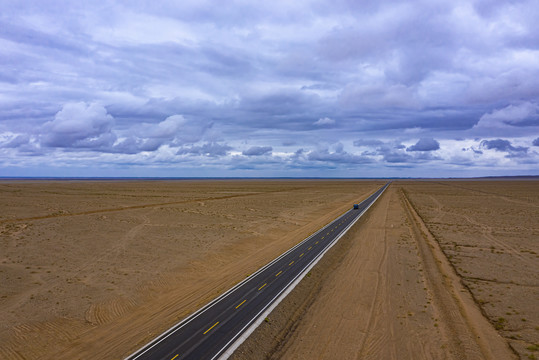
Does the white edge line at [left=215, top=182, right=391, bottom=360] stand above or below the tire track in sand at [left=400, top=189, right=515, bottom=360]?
above

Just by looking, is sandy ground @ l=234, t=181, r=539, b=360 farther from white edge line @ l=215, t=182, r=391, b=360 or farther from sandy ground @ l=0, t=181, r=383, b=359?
sandy ground @ l=0, t=181, r=383, b=359

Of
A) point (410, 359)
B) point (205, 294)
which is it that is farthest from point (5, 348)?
point (410, 359)

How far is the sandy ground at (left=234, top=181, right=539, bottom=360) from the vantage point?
17.5 m

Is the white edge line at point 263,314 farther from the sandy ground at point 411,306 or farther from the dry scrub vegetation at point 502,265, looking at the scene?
the dry scrub vegetation at point 502,265

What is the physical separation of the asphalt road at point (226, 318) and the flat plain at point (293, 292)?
1068 millimetres

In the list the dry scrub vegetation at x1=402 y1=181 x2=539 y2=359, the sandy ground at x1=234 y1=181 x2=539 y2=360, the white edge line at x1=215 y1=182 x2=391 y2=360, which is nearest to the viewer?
the white edge line at x1=215 y1=182 x2=391 y2=360

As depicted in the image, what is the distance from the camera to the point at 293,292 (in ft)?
81.4

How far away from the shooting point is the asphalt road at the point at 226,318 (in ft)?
55.5

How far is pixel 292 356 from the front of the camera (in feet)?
55.7

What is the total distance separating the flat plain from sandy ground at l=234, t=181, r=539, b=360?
0.10 metres

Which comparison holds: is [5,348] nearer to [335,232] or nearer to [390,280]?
[390,280]

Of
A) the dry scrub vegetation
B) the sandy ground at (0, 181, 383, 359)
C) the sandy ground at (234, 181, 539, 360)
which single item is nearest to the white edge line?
the sandy ground at (234, 181, 539, 360)

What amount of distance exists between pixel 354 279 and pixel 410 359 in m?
11.9

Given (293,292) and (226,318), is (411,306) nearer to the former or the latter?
(293,292)
